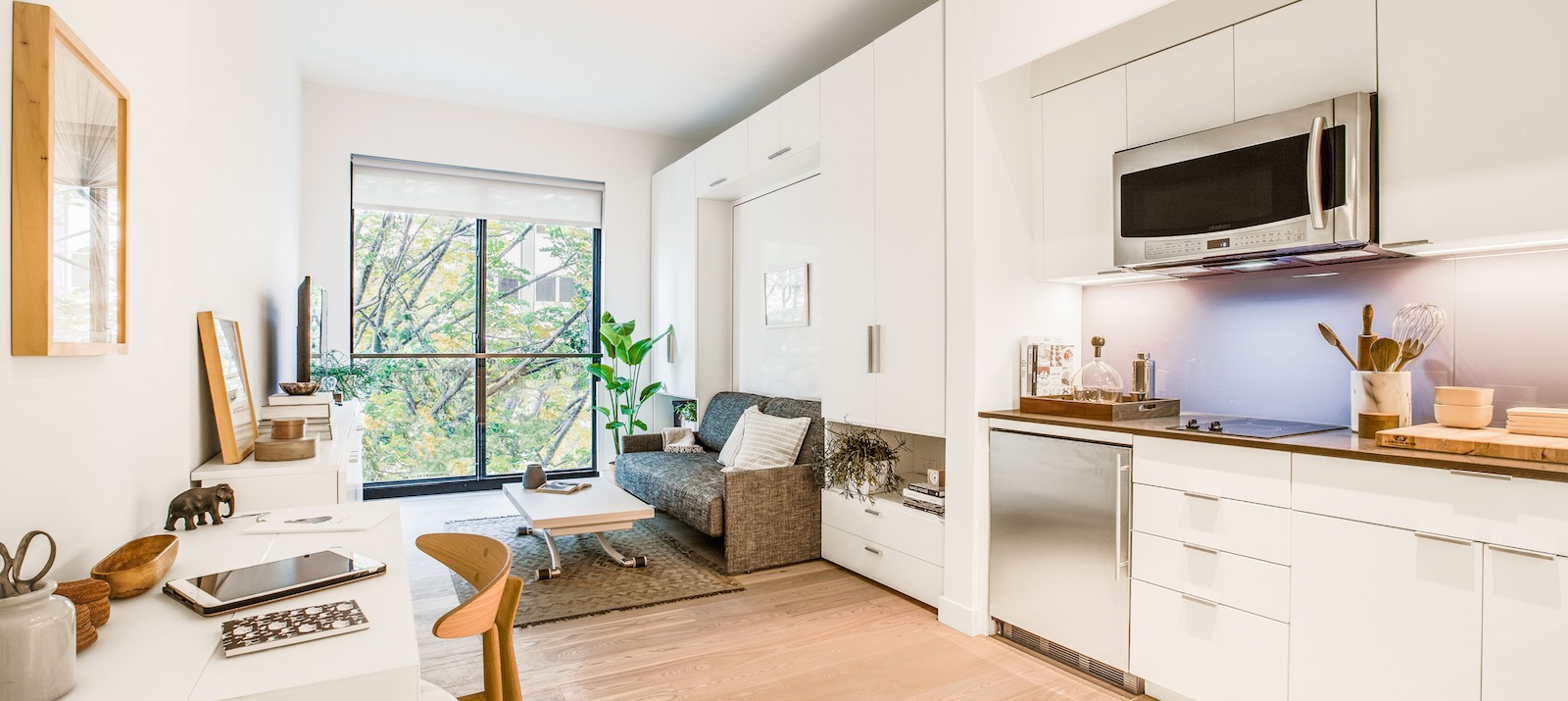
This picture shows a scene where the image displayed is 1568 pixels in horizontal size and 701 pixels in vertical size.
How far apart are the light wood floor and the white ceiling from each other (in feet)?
9.59

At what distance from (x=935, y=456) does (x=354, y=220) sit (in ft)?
14.5

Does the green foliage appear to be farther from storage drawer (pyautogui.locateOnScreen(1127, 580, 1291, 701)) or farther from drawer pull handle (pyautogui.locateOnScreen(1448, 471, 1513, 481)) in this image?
drawer pull handle (pyautogui.locateOnScreen(1448, 471, 1513, 481))

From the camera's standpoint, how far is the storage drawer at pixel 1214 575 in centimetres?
210

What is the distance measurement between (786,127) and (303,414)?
2759mm

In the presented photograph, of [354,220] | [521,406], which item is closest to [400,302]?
[354,220]

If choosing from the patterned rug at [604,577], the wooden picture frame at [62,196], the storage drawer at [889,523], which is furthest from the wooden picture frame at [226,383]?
the storage drawer at [889,523]

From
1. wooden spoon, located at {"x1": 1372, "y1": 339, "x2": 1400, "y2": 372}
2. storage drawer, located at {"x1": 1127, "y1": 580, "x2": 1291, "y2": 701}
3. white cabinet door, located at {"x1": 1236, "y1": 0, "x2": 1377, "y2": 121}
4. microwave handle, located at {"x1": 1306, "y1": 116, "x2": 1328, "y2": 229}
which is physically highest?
white cabinet door, located at {"x1": 1236, "y1": 0, "x2": 1377, "y2": 121}

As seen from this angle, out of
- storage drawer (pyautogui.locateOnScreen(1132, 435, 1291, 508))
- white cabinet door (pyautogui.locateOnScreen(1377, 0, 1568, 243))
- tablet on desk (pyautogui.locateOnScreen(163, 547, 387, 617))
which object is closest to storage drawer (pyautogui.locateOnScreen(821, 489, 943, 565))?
storage drawer (pyautogui.locateOnScreen(1132, 435, 1291, 508))

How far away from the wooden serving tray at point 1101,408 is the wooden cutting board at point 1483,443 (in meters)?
0.77

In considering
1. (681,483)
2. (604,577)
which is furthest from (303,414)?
(681,483)

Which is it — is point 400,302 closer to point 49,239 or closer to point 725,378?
point 725,378

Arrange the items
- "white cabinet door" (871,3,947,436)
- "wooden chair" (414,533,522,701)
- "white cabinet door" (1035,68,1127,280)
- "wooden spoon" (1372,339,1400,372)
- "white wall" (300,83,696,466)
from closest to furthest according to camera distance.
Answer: "wooden chair" (414,533,522,701) < "wooden spoon" (1372,339,1400,372) < "white cabinet door" (1035,68,1127,280) < "white cabinet door" (871,3,947,436) < "white wall" (300,83,696,466)

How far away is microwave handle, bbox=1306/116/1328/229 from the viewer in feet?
7.07

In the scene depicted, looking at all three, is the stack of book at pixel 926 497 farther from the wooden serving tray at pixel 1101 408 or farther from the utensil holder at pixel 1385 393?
the utensil holder at pixel 1385 393
